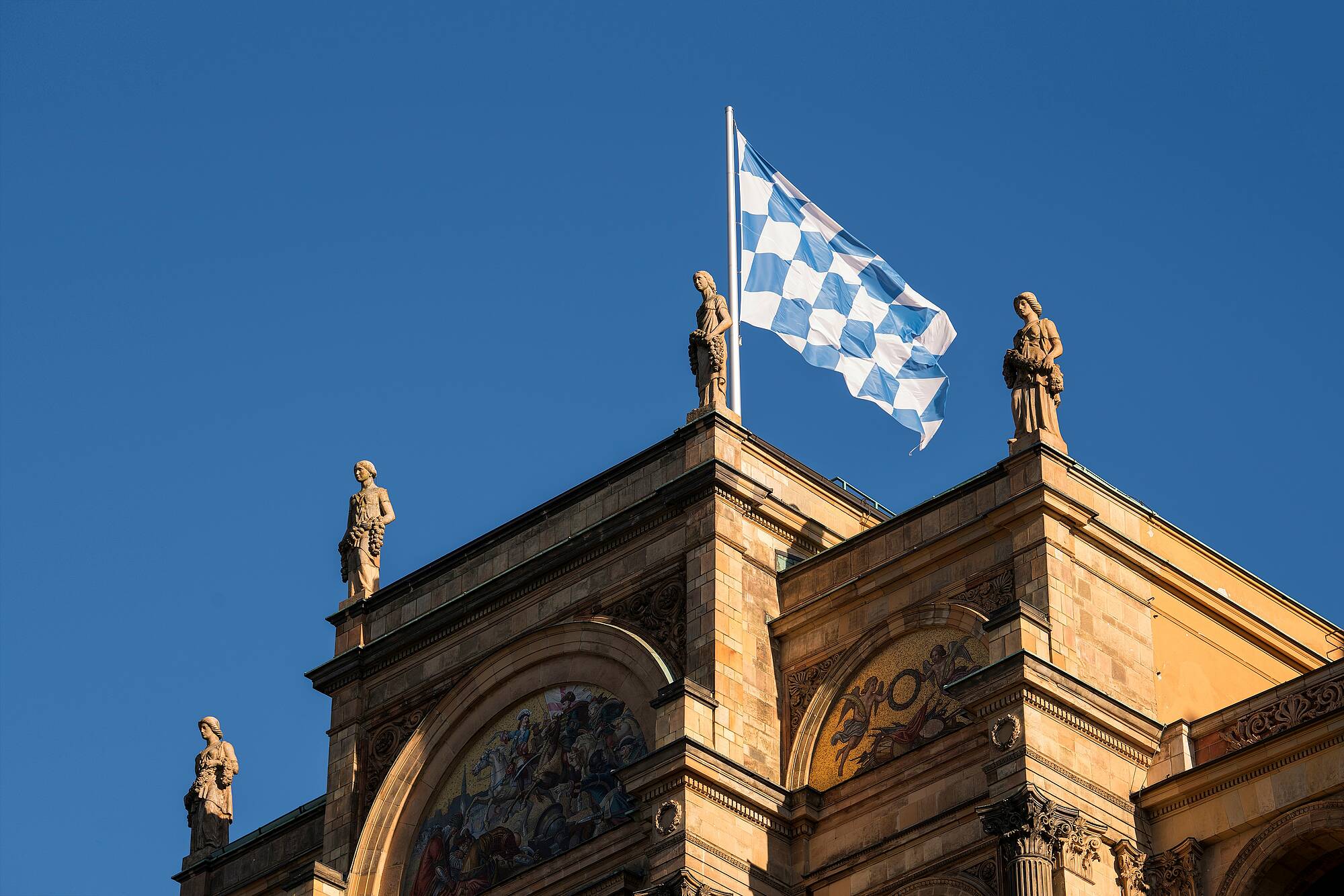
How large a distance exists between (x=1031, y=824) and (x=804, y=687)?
18.9ft

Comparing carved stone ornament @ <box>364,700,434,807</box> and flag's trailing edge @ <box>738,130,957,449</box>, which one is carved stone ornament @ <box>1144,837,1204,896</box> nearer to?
flag's trailing edge @ <box>738,130,957,449</box>

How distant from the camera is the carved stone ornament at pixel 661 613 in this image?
4606cm

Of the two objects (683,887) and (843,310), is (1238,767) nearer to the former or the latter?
(683,887)

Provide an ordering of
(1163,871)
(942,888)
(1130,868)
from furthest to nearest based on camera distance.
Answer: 1. (942,888)
2. (1163,871)
3. (1130,868)

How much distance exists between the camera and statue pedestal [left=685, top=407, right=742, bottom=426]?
47500 mm

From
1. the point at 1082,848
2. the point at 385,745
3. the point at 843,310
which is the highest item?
the point at 843,310

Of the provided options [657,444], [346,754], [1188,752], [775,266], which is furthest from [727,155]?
[1188,752]

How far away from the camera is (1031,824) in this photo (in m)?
40.7

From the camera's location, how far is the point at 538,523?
49.3 m

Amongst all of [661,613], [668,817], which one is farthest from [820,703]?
[668,817]

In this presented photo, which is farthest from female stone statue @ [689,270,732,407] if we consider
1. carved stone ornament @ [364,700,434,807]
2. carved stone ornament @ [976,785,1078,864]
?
carved stone ornament @ [976,785,1078,864]

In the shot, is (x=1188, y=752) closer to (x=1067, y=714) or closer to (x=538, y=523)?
(x=1067, y=714)

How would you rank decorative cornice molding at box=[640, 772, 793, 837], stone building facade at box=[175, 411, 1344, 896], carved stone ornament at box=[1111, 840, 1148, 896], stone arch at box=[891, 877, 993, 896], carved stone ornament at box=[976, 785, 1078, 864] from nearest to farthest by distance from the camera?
carved stone ornament at box=[976, 785, 1078, 864]
carved stone ornament at box=[1111, 840, 1148, 896]
stone building facade at box=[175, 411, 1344, 896]
stone arch at box=[891, 877, 993, 896]
decorative cornice molding at box=[640, 772, 793, 837]

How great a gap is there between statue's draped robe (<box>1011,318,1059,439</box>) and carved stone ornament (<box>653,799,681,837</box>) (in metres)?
6.93
